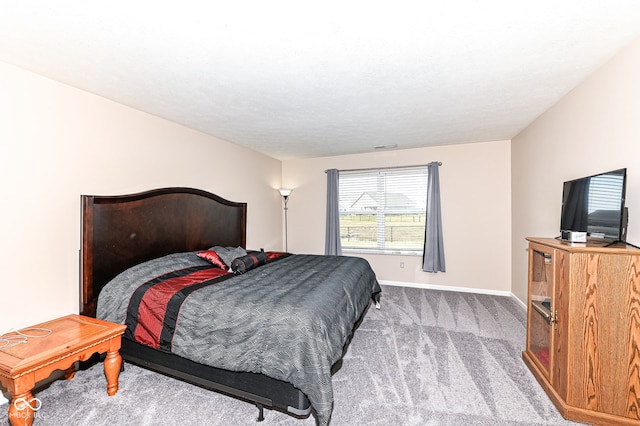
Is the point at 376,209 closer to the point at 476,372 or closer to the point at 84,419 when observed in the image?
the point at 476,372

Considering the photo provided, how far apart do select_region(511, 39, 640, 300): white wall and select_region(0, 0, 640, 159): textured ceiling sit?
0.17 m

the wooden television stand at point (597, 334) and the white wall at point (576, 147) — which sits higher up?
the white wall at point (576, 147)

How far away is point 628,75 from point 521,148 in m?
2.13

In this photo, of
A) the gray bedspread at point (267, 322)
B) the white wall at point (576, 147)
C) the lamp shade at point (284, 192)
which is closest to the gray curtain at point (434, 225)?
the white wall at point (576, 147)

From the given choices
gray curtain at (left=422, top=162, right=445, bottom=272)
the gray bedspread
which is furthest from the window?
the gray bedspread

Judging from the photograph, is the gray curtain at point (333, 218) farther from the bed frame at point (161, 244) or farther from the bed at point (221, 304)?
the bed frame at point (161, 244)

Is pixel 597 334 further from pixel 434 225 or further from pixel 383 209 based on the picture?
pixel 383 209

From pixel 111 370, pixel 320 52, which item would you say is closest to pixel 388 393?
pixel 111 370

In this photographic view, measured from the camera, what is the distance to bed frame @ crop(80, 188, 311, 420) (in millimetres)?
1846

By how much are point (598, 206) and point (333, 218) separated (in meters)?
3.75

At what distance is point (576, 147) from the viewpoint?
2.58m

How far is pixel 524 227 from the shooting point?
Result: 382 cm

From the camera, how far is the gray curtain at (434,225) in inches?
183

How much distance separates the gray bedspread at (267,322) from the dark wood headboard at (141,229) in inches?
7.9
